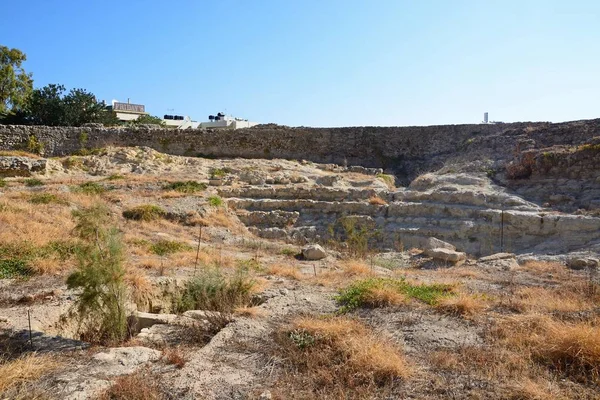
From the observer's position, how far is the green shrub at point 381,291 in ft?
21.2

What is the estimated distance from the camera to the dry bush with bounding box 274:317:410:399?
4.13 m

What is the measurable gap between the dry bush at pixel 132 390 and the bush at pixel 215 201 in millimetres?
11463

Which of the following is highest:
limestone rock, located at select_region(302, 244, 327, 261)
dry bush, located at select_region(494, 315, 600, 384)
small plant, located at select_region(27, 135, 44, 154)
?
small plant, located at select_region(27, 135, 44, 154)

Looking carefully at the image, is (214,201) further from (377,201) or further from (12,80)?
(12,80)

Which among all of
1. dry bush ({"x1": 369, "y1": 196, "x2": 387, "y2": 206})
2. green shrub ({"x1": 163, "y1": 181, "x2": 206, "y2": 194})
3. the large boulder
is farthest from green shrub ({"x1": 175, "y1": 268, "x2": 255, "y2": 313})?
the large boulder

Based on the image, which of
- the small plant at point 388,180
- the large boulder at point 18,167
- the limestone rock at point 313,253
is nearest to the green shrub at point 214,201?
the limestone rock at point 313,253

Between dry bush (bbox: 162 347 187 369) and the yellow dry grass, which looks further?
dry bush (bbox: 162 347 187 369)

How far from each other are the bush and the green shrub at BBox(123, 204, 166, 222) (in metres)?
1.87

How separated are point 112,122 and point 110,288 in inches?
1247

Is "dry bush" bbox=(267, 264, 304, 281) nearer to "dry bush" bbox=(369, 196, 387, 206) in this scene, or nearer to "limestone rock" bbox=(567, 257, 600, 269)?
"limestone rock" bbox=(567, 257, 600, 269)

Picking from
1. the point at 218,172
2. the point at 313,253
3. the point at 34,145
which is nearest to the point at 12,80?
the point at 34,145

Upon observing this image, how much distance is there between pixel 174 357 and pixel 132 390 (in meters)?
0.82

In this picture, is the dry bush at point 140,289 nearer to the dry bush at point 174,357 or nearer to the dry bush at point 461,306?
the dry bush at point 174,357

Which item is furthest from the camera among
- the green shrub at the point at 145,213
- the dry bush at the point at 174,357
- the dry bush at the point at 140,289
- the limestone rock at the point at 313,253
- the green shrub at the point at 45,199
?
the green shrub at the point at 145,213
